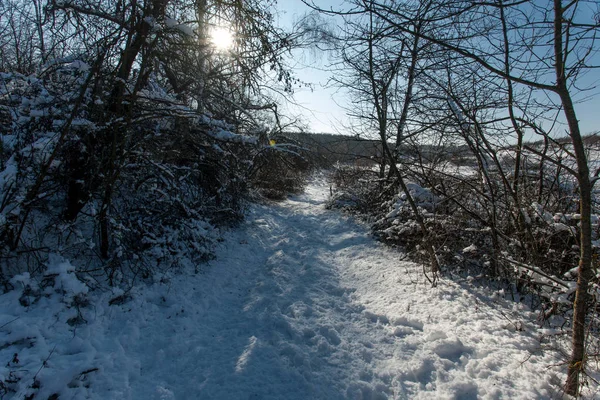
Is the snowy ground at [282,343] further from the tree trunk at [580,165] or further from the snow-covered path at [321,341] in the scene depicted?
the tree trunk at [580,165]

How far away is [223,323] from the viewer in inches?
131

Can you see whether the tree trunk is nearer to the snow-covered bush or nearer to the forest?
the forest

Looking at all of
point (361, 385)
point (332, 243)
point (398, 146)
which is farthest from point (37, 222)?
point (398, 146)

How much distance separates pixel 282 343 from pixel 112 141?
9.33 ft

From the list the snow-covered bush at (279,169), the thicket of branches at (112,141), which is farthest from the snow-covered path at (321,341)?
the snow-covered bush at (279,169)

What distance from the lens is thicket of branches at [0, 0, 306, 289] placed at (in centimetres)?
294

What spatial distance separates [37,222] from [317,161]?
656 centimetres

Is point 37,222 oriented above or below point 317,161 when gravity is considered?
below

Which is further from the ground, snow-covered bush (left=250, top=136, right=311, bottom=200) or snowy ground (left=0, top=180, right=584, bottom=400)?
snow-covered bush (left=250, top=136, right=311, bottom=200)

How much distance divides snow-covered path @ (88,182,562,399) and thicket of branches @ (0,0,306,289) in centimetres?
82

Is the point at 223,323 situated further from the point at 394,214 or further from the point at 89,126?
the point at 394,214

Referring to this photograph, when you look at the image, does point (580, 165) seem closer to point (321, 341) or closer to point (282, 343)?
point (321, 341)

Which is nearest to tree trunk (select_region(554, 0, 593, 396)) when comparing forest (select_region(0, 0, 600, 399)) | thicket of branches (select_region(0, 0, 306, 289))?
forest (select_region(0, 0, 600, 399))

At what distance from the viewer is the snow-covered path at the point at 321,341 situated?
235 centimetres
